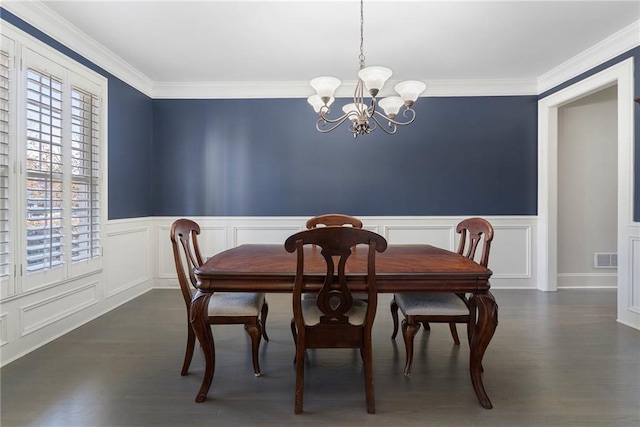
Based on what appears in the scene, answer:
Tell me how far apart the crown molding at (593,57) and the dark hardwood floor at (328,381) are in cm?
252

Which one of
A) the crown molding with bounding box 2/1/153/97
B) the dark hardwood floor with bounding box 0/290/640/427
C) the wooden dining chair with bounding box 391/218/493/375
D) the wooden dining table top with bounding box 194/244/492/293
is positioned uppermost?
the crown molding with bounding box 2/1/153/97

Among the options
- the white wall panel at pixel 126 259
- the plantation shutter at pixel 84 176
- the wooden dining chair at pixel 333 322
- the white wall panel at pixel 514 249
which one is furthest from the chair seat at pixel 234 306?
the white wall panel at pixel 514 249

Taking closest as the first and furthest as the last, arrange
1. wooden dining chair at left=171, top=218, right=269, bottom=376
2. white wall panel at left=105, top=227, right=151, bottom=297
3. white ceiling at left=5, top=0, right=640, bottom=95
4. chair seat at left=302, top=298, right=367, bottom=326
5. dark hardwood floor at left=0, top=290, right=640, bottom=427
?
dark hardwood floor at left=0, top=290, right=640, bottom=427, chair seat at left=302, top=298, right=367, bottom=326, wooden dining chair at left=171, top=218, right=269, bottom=376, white ceiling at left=5, top=0, right=640, bottom=95, white wall panel at left=105, top=227, right=151, bottom=297

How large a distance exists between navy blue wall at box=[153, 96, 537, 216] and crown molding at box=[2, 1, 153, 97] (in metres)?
0.60

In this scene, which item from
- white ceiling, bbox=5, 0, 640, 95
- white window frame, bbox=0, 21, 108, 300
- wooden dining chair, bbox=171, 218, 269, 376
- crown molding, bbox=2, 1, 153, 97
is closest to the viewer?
wooden dining chair, bbox=171, 218, 269, 376

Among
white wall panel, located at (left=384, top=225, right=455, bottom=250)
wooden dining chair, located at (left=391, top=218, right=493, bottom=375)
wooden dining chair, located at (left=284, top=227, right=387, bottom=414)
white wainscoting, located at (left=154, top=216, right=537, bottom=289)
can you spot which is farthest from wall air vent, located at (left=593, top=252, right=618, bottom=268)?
wooden dining chair, located at (left=284, top=227, right=387, bottom=414)

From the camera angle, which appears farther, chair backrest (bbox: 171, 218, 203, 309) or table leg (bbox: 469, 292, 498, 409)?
chair backrest (bbox: 171, 218, 203, 309)

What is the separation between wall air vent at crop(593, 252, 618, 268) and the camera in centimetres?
429

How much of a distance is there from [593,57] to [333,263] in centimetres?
367

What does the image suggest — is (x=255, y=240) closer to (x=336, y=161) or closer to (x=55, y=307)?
(x=336, y=161)

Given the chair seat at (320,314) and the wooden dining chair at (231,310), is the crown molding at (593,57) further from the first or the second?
the wooden dining chair at (231,310)

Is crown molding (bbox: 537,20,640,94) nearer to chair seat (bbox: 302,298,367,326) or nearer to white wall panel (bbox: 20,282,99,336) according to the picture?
chair seat (bbox: 302,298,367,326)

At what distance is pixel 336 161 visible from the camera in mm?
4332

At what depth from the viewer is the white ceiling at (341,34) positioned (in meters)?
2.62
